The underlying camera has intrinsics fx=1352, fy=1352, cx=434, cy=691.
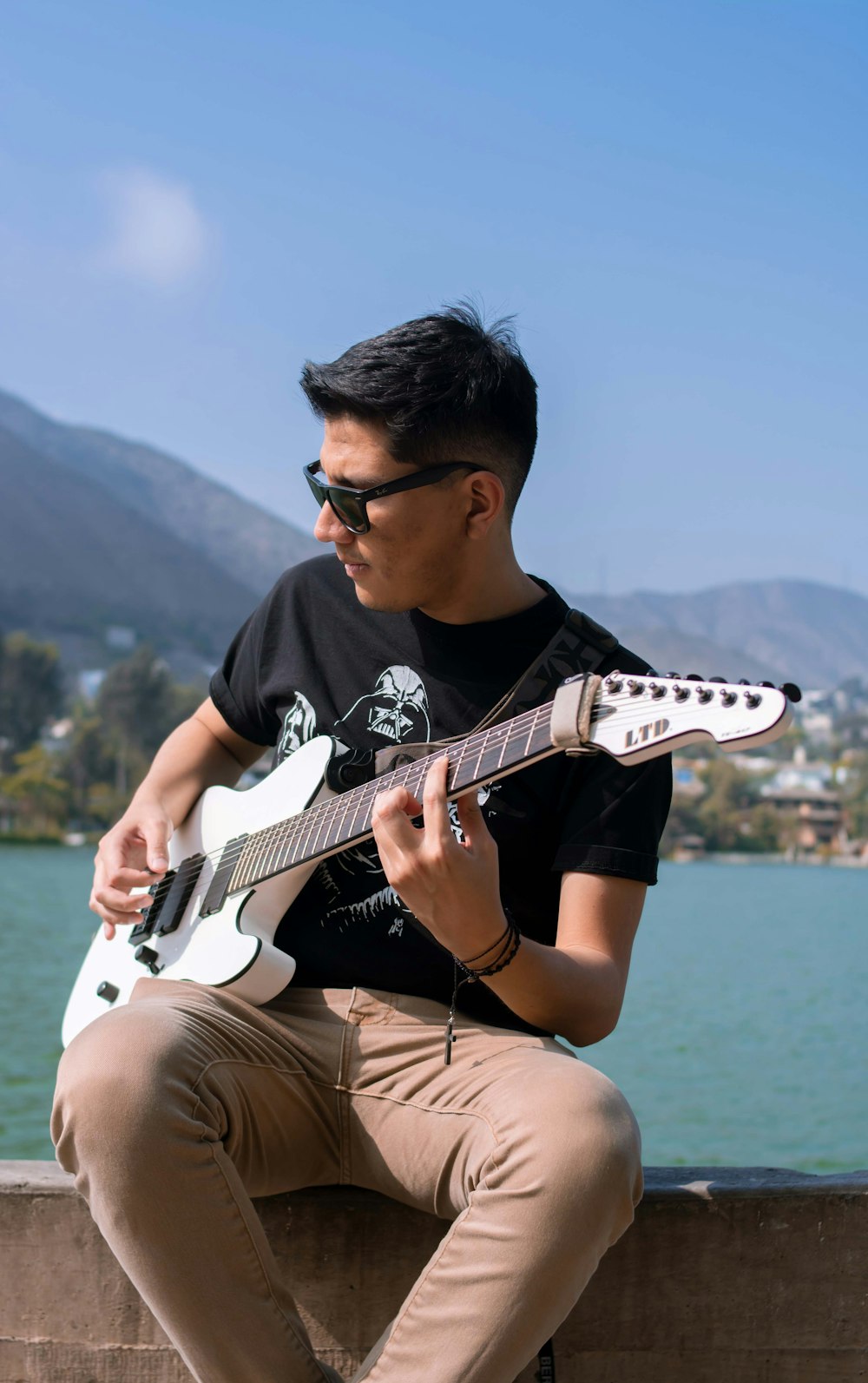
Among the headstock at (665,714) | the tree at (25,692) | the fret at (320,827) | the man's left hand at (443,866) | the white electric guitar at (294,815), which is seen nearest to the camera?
the headstock at (665,714)

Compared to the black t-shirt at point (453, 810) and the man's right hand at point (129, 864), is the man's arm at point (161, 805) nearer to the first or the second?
the man's right hand at point (129, 864)

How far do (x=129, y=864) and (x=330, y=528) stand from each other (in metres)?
0.91

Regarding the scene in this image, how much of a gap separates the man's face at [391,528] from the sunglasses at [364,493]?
0.01 m

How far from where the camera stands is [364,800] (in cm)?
250

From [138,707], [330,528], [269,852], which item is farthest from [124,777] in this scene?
[330,528]

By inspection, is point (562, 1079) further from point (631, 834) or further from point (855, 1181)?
point (855, 1181)

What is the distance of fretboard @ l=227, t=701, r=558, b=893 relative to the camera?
222cm

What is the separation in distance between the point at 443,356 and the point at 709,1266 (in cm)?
181

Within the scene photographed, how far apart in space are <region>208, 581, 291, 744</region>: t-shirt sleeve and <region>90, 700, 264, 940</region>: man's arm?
5 cm

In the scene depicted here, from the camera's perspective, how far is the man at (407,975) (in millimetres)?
1997

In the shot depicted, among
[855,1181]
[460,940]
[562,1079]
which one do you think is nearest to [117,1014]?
[460,940]

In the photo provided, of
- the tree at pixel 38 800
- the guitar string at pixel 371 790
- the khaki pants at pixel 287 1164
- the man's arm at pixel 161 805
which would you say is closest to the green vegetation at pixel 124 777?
the tree at pixel 38 800

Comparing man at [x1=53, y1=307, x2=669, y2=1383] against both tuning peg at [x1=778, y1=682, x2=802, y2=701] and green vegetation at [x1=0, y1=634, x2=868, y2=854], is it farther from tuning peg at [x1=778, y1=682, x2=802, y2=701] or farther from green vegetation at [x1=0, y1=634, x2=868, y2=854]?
green vegetation at [x1=0, y1=634, x2=868, y2=854]

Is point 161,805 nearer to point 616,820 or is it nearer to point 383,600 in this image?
point 383,600
